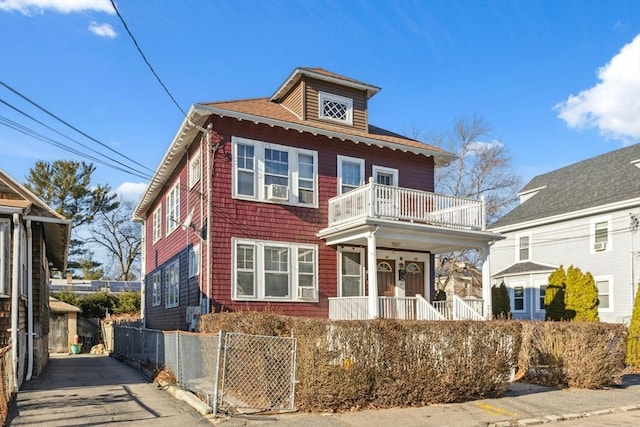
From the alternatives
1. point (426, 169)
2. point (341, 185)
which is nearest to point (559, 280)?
point (426, 169)

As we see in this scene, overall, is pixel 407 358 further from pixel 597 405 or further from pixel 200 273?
pixel 200 273

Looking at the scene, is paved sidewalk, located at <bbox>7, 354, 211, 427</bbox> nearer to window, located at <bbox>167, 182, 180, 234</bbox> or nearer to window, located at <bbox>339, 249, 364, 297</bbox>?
window, located at <bbox>339, 249, 364, 297</bbox>

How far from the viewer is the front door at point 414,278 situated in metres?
16.9

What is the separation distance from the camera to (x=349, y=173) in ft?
53.6

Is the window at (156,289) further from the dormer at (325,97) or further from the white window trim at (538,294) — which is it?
the white window trim at (538,294)

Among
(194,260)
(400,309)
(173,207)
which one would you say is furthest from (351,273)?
(173,207)

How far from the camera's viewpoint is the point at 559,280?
2155 centimetres

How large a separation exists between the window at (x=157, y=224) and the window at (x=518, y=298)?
17264mm

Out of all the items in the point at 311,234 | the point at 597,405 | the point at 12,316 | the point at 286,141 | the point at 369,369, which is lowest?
the point at 597,405

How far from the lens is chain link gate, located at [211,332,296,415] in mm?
8586

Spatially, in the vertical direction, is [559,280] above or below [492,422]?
above

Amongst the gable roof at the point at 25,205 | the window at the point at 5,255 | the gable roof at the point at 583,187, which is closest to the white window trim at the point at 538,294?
the gable roof at the point at 583,187

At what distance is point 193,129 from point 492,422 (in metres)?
10.6

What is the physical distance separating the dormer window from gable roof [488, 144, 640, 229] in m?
13.0
